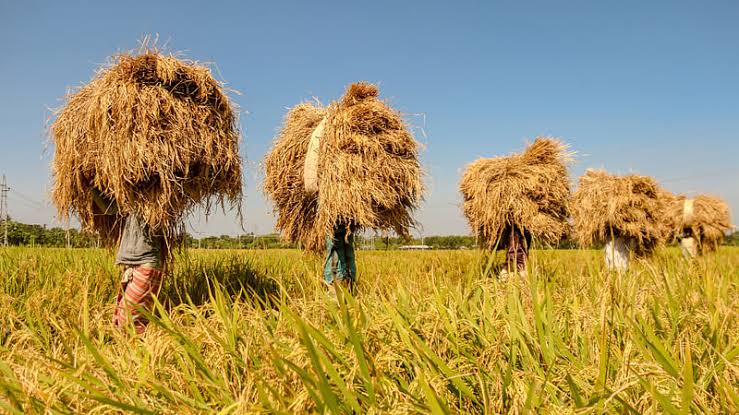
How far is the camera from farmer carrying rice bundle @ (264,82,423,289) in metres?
3.61

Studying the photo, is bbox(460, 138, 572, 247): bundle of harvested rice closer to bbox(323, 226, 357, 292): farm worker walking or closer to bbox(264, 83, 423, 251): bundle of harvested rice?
bbox(264, 83, 423, 251): bundle of harvested rice

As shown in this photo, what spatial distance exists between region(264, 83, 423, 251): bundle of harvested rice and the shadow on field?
56 cm

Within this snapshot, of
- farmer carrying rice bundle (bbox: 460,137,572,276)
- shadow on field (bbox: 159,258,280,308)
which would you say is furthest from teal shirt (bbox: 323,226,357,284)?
farmer carrying rice bundle (bbox: 460,137,572,276)

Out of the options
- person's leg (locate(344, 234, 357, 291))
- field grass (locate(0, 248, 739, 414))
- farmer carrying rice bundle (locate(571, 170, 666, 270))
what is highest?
farmer carrying rice bundle (locate(571, 170, 666, 270))

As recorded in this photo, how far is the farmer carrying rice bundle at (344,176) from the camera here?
142 inches

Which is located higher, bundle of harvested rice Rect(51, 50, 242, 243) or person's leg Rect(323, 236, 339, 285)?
bundle of harvested rice Rect(51, 50, 242, 243)

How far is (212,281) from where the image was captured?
158 inches

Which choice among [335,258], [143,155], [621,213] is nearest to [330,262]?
[335,258]

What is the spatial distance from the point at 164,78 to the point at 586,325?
2.63 meters

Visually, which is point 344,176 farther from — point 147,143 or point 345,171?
point 147,143

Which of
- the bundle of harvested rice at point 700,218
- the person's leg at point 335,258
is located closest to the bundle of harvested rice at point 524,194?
the person's leg at point 335,258

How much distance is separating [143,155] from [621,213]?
5.76 metres

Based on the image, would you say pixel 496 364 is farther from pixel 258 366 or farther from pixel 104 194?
pixel 104 194

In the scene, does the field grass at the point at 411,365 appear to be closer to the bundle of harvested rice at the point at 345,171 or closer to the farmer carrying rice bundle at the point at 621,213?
the bundle of harvested rice at the point at 345,171
